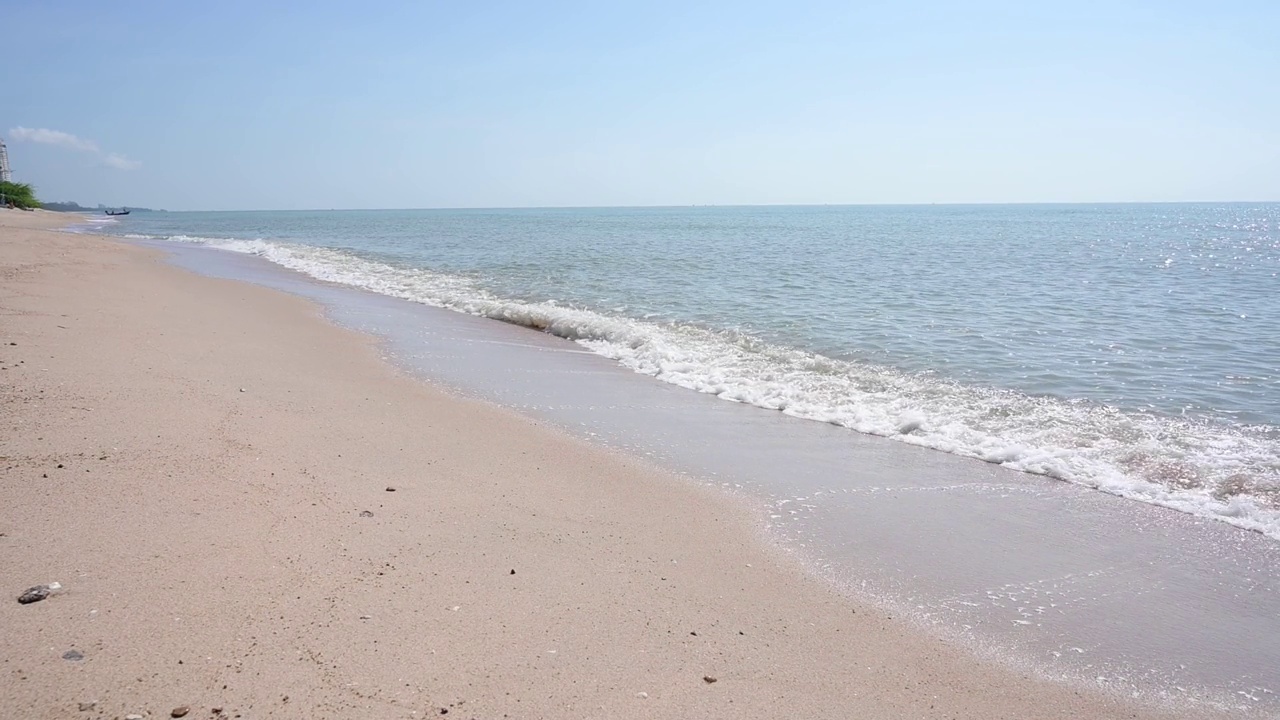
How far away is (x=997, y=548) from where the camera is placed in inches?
192

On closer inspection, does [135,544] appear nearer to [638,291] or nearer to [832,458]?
[832,458]

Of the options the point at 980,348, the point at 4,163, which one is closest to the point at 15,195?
the point at 4,163

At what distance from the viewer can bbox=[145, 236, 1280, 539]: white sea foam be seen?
6086 mm

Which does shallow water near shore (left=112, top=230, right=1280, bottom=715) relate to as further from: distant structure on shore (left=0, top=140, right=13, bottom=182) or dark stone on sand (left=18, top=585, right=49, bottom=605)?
distant structure on shore (left=0, top=140, right=13, bottom=182)

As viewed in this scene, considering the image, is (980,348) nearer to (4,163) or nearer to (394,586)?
(394,586)

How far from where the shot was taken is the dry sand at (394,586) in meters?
2.94

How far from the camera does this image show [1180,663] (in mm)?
3617

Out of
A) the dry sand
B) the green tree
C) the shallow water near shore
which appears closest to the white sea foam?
the shallow water near shore

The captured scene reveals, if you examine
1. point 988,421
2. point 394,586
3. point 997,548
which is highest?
point 394,586

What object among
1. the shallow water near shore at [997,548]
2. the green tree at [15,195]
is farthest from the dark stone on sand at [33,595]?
the green tree at [15,195]

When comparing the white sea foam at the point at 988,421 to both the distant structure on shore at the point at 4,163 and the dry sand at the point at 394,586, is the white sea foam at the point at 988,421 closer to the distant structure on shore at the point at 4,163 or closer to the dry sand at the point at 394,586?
the dry sand at the point at 394,586

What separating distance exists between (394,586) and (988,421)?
21.6 ft

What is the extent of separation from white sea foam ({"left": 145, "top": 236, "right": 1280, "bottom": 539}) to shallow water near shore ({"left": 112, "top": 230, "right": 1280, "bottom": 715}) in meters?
0.30

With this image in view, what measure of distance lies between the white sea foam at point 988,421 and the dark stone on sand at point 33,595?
22.0ft
